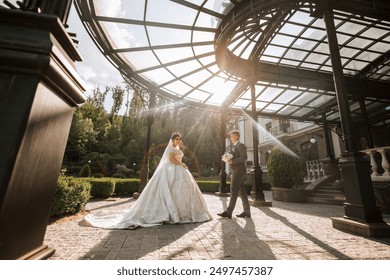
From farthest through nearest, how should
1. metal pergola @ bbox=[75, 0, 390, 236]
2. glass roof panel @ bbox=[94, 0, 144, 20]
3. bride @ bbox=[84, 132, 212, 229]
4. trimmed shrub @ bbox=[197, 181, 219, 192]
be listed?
trimmed shrub @ bbox=[197, 181, 219, 192], glass roof panel @ bbox=[94, 0, 144, 20], metal pergola @ bbox=[75, 0, 390, 236], bride @ bbox=[84, 132, 212, 229]

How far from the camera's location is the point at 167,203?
4305mm

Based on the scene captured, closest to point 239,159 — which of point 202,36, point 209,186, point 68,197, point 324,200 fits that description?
point 202,36

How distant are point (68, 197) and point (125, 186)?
5.88 meters

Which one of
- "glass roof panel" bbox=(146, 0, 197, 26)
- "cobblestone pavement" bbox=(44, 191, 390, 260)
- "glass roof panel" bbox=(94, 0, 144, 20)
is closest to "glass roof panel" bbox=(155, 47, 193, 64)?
"glass roof panel" bbox=(146, 0, 197, 26)

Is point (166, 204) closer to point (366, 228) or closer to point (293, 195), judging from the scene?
point (366, 228)

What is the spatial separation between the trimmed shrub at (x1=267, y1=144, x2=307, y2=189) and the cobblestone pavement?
552 centimetres

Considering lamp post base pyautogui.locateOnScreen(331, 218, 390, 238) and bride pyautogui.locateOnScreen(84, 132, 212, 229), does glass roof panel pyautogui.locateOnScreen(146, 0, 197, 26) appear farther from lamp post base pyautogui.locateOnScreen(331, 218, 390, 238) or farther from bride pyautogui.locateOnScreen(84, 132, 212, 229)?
lamp post base pyautogui.locateOnScreen(331, 218, 390, 238)

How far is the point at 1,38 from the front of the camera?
0.89 meters

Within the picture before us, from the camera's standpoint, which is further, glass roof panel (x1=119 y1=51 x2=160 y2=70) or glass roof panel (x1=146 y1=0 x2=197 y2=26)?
glass roof panel (x1=119 y1=51 x2=160 y2=70)

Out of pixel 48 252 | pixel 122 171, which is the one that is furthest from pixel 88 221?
pixel 122 171

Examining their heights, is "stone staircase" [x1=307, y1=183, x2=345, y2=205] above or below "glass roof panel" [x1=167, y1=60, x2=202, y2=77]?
below

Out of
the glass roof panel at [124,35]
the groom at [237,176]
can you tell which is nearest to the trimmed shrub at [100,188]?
the glass roof panel at [124,35]

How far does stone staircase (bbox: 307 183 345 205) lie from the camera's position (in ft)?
25.9

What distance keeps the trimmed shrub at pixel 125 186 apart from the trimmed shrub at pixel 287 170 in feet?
23.0
